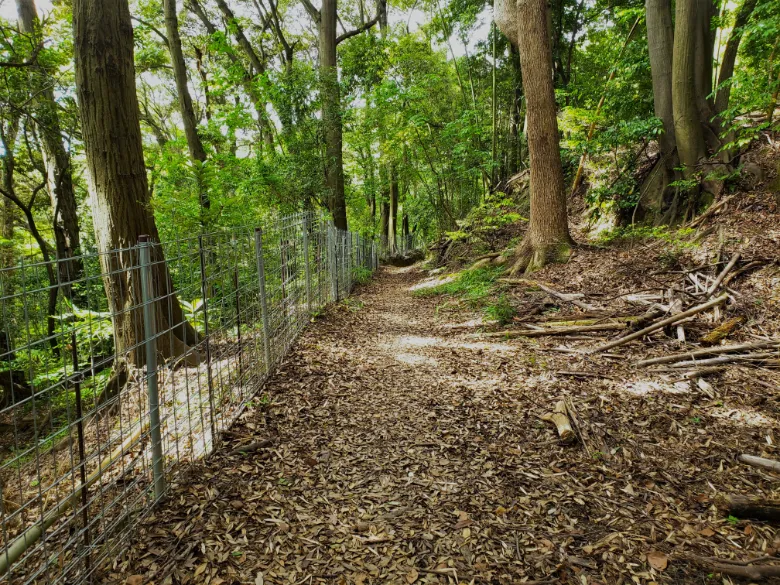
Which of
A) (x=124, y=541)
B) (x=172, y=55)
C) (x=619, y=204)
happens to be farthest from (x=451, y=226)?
(x=124, y=541)

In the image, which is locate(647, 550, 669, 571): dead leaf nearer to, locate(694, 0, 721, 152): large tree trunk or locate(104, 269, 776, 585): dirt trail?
locate(104, 269, 776, 585): dirt trail

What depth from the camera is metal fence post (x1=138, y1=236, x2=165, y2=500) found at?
240 centimetres

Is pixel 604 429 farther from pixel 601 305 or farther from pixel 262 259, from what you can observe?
pixel 262 259

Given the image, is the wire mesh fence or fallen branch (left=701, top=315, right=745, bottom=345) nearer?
the wire mesh fence

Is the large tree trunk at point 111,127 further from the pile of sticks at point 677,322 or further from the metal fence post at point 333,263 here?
the pile of sticks at point 677,322

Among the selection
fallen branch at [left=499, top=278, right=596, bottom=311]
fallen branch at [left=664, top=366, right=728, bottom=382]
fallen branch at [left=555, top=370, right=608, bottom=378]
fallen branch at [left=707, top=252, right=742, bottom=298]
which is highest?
fallen branch at [left=707, top=252, right=742, bottom=298]

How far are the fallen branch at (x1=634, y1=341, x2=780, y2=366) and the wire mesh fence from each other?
3.87 m

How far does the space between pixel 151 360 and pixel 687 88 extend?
31.0ft

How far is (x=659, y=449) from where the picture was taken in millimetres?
3020

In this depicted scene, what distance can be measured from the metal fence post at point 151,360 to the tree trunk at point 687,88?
28.7 feet

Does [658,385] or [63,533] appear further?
[658,385]

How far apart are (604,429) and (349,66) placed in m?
12.8

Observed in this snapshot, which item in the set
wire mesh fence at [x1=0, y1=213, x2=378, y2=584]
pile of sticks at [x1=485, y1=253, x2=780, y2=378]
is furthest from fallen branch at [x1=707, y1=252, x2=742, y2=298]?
wire mesh fence at [x1=0, y1=213, x2=378, y2=584]

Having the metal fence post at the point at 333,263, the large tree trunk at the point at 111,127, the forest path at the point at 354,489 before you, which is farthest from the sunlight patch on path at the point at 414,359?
the metal fence post at the point at 333,263
